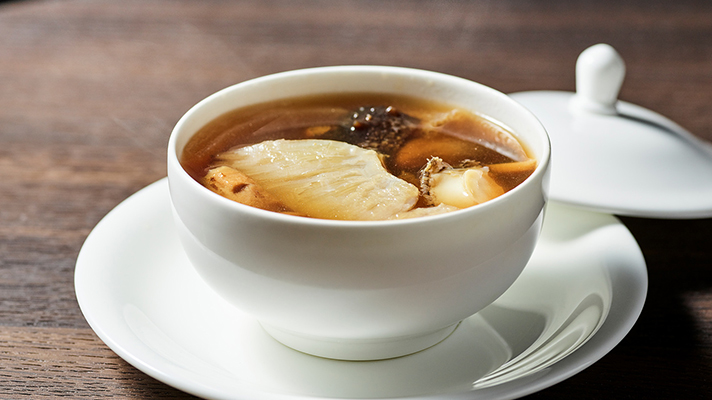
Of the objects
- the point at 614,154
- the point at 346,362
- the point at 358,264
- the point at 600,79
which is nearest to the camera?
the point at 358,264

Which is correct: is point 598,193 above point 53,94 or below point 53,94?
above

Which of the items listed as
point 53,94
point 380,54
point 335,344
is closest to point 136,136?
point 53,94

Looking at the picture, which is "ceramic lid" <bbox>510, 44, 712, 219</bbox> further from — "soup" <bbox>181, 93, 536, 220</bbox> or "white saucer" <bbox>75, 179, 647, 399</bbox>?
"soup" <bbox>181, 93, 536, 220</bbox>

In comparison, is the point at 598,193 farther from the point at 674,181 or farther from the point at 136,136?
the point at 136,136

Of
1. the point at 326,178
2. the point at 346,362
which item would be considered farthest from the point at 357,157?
the point at 346,362

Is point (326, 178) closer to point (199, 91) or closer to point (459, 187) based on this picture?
point (459, 187)
